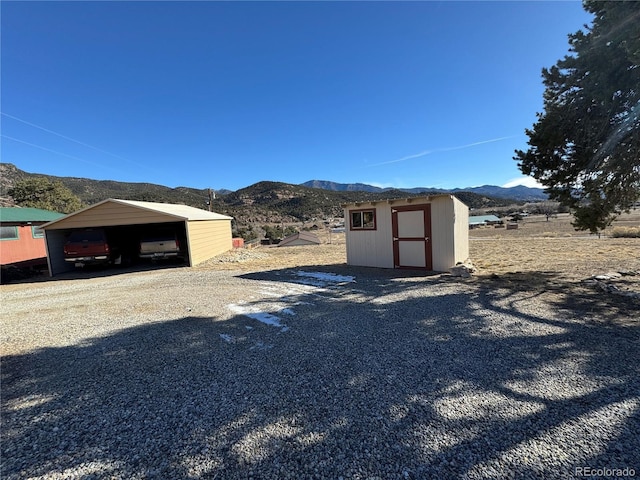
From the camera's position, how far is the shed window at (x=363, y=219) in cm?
1006

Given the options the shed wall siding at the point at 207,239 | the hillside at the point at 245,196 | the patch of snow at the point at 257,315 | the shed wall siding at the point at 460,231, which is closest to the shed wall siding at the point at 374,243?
the shed wall siding at the point at 460,231

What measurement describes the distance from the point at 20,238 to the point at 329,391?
18758 mm

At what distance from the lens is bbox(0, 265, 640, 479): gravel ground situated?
1994 millimetres

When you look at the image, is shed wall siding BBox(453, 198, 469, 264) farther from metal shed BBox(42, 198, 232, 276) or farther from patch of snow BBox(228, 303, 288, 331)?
metal shed BBox(42, 198, 232, 276)

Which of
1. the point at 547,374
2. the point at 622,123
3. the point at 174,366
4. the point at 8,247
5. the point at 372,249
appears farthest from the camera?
the point at 8,247

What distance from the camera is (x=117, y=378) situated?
126 inches

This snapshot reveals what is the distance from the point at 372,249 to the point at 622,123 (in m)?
6.61

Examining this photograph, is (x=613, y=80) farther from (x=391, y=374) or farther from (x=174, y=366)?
(x=174, y=366)

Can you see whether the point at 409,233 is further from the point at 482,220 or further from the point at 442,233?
the point at 482,220

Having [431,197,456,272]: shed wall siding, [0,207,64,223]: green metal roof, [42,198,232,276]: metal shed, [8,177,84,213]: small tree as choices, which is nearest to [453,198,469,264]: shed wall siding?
[431,197,456,272]: shed wall siding

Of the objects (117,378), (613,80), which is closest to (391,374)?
(117,378)

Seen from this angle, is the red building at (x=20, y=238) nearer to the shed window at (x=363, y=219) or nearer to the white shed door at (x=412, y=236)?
the shed window at (x=363, y=219)

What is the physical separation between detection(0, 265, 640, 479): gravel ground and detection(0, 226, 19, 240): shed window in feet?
39.3

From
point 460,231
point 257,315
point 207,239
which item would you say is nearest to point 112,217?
point 207,239
